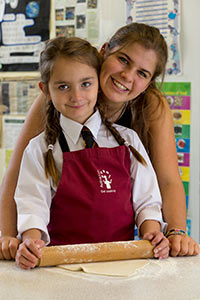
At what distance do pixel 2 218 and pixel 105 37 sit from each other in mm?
1296

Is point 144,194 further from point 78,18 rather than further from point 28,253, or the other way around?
point 78,18

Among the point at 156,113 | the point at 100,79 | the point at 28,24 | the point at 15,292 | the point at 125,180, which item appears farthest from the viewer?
the point at 28,24

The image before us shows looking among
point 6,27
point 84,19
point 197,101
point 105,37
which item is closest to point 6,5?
point 6,27

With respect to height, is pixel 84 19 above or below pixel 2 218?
above

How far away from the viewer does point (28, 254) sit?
95 cm

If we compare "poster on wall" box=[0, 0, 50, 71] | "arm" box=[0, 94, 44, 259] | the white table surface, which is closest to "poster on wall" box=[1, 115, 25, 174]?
"poster on wall" box=[0, 0, 50, 71]

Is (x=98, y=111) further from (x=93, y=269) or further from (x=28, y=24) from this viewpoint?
(x=28, y=24)

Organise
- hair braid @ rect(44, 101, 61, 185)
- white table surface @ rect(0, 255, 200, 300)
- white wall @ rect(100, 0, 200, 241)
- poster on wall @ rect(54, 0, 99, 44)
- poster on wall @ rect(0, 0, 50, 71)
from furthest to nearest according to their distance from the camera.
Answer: poster on wall @ rect(0, 0, 50, 71), poster on wall @ rect(54, 0, 99, 44), white wall @ rect(100, 0, 200, 241), hair braid @ rect(44, 101, 61, 185), white table surface @ rect(0, 255, 200, 300)

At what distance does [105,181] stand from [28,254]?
0.99 ft

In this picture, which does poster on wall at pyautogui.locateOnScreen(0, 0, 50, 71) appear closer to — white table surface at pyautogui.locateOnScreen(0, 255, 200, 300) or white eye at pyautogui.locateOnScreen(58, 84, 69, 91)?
white eye at pyautogui.locateOnScreen(58, 84, 69, 91)

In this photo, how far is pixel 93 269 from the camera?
3.07 ft

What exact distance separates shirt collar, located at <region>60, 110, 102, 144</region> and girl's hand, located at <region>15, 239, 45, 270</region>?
0.35m

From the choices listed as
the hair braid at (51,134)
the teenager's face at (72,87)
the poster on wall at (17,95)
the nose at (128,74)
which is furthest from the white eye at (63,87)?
the poster on wall at (17,95)

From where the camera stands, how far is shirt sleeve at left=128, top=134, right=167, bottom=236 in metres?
1.19
